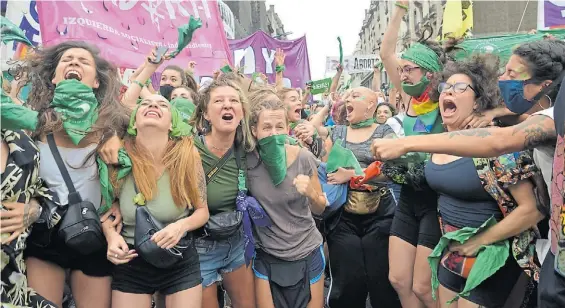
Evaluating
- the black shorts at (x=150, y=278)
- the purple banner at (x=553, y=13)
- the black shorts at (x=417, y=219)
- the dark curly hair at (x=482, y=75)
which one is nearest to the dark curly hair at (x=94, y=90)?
the black shorts at (x=150, y=278)

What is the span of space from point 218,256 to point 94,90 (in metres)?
1.43

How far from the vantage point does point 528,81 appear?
2445mm

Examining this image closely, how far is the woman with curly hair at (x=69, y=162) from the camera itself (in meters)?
2.60

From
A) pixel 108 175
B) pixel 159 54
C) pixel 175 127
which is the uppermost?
pixel 159 54

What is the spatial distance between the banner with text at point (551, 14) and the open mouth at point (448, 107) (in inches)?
223

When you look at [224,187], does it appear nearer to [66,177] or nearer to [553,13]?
[66,177]

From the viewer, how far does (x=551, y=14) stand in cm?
771

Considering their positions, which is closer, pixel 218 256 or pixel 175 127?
pixel 175 127

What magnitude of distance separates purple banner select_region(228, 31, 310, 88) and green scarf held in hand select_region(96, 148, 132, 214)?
775 centimetres

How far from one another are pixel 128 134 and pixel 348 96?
2.20m

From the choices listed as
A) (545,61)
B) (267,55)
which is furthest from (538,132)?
(267,55)

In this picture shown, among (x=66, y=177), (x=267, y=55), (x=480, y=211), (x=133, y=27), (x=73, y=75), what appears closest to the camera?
(x=66, y=177)

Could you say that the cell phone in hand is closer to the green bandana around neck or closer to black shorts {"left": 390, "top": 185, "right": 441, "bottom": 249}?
the green bandana around neck

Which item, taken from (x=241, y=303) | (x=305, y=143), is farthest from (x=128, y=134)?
(x=305, y=143)
